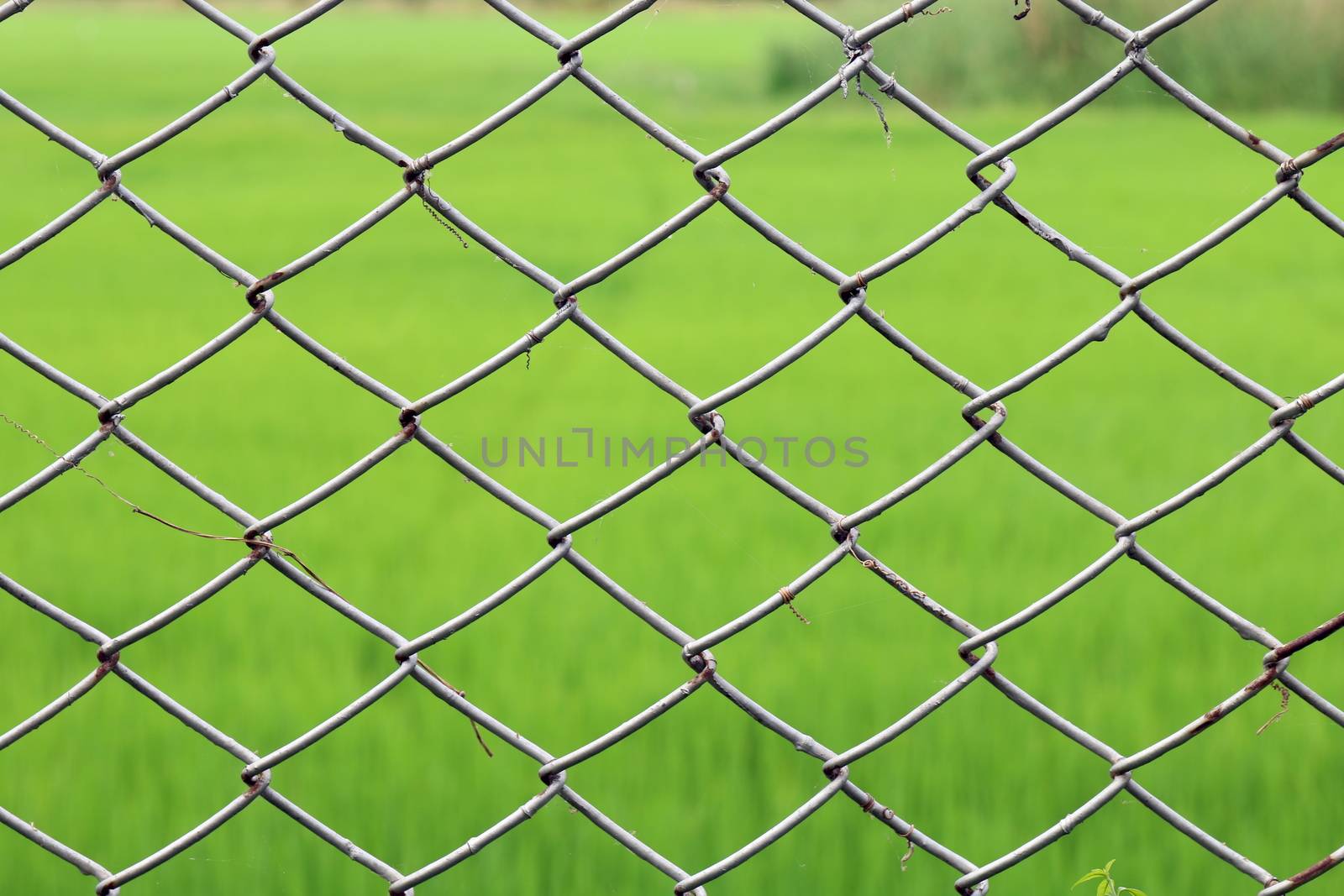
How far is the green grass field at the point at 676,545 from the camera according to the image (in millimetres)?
1838

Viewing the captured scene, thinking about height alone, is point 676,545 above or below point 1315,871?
above

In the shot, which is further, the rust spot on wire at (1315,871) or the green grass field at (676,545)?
the green grass field at (676,545)

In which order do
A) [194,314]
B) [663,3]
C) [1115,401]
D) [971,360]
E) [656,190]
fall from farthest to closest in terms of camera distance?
[656,190] < [194,314] < [971,360] < [1115,401] < [663,3]

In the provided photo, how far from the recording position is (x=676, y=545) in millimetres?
3084

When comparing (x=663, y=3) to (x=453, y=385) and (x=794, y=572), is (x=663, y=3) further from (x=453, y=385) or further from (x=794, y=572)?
(x=794, y=572)

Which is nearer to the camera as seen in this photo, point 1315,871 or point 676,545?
point 1315,871

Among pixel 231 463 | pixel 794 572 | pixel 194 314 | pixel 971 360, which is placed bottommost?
pixel 794 572

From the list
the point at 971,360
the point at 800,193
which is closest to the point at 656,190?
the point at 800,193

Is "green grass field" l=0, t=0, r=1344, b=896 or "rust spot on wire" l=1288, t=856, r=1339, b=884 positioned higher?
"green grass field" l=0, t=0, r=1344, b=896

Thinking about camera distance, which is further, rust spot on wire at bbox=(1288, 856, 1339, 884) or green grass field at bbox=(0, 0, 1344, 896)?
green grass field at bbox=(0, 0, 1344, 896)

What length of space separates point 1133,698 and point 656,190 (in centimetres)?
678

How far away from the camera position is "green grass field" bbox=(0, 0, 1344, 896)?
1.84 meters

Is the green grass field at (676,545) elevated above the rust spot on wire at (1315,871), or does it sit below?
above

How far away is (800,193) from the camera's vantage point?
8.02 meters
